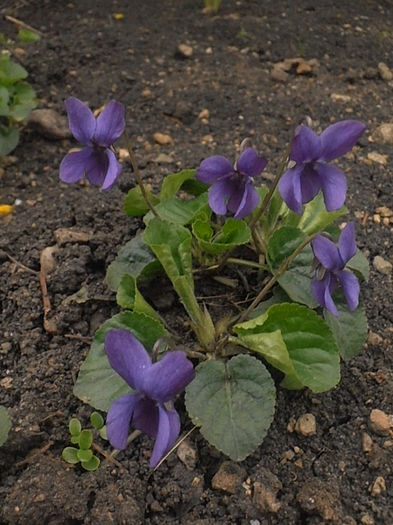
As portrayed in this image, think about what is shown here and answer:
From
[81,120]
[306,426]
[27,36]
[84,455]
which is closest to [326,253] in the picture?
[306,426]

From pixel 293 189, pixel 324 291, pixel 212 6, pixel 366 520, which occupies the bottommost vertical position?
pixel 366 520

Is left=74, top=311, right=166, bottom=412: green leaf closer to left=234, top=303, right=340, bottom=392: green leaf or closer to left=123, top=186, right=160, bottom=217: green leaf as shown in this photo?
left=234, top=303, right=340, bottom=392: green leaf

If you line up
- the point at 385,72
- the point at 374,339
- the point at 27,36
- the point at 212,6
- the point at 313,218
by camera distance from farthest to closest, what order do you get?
the point at 212,6 → the point at 385,72 → the point at 27,36 → the point at 313,218 → the point at 374,339

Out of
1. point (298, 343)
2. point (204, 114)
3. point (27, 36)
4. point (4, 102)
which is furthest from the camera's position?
point (27, 36)

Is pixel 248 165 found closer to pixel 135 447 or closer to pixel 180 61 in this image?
pixel 135 447

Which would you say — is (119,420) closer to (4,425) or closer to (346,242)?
(4,425)

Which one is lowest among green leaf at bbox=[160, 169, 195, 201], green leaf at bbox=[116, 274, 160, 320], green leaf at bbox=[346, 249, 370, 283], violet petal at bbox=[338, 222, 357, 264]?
green leaf at bbox=[346, 249, 370, 283]

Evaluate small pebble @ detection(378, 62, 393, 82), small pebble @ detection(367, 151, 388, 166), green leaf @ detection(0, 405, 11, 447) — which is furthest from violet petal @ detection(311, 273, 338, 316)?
small pebble @ detection(378, 62, 393, 82)

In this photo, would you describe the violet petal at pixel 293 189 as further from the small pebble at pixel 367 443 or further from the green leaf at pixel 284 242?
the small pebble at pixel 367 443
